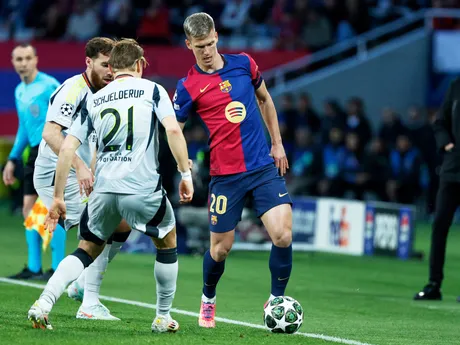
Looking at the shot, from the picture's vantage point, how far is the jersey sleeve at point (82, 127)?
7711mm

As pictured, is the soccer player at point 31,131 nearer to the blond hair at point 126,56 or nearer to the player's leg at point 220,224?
the player's leg at point 220,224

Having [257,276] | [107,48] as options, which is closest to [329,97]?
[257,276]

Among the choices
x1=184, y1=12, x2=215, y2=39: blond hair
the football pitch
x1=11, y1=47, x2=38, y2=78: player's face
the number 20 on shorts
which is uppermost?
x1=184, y1=12, x2=215, y2=39: blond hair

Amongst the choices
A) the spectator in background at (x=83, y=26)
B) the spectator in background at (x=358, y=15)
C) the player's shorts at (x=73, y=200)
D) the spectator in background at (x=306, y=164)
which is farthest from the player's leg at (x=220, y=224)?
the spectator in background at (x=358, y=15)

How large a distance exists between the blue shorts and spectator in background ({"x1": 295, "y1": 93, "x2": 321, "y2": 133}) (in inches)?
535

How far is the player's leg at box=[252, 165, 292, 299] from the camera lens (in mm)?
8484

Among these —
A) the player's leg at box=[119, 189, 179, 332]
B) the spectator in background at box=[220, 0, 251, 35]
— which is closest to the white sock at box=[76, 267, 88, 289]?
the player's leg at box=[119, 189, 179, 332]

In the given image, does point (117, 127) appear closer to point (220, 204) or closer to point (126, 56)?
point (126, 56)

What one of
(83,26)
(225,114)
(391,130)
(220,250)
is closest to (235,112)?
(225,114)

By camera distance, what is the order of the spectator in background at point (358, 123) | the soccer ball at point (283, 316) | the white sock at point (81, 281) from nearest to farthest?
the soccer ball at point (283, 316), the white sock at point (81, 281), the spectator in background at point (358, 123)

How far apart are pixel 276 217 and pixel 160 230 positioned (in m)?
1.05

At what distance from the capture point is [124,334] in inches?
306

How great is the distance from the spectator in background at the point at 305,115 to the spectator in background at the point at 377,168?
148 centimetres

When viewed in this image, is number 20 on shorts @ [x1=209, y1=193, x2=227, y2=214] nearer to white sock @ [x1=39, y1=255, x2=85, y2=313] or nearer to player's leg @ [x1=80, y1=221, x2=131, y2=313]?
player's leg @ [x1=80, y1=221, x2=131, y2=313]
